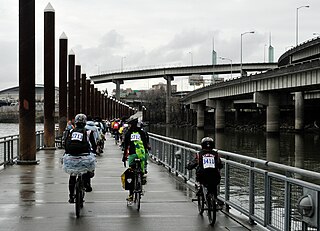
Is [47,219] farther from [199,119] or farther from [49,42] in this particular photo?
[199,119]

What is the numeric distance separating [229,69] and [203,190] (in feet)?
427

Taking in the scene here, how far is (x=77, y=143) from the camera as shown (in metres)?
10.8

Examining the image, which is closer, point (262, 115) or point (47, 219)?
point (47, 219)

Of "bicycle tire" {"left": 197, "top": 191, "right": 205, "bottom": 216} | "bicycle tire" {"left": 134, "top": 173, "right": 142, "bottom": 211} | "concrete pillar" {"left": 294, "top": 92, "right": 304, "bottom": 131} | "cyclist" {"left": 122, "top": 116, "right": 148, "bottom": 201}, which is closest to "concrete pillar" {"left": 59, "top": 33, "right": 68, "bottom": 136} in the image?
"cyclist" {"left": 122, "top": 116, "right": 148, "bottom": 201}

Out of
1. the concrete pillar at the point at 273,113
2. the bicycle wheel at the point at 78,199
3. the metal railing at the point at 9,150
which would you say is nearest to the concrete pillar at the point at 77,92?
the concrete pillar at the point at 273,113

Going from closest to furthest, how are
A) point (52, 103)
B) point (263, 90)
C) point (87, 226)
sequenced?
1. point (87, 226)
2. point (52, 103)
3. point (263, 90)

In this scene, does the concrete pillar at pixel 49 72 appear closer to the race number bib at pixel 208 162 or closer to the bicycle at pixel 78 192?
the bicycle at pixel 78 192

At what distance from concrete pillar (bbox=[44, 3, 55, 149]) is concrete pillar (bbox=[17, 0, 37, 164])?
30.8 feet

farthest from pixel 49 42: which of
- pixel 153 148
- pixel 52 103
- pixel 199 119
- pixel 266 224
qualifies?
pixel 199 119

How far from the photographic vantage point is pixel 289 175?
8242mm

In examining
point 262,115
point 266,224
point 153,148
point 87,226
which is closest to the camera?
point 266,224

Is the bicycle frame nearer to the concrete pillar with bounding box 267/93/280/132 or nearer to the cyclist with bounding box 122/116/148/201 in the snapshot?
the cyclist with bounding box 122/116/148/201

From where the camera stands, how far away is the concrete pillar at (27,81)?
68.4 feet

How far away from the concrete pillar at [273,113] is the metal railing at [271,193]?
205 feet
